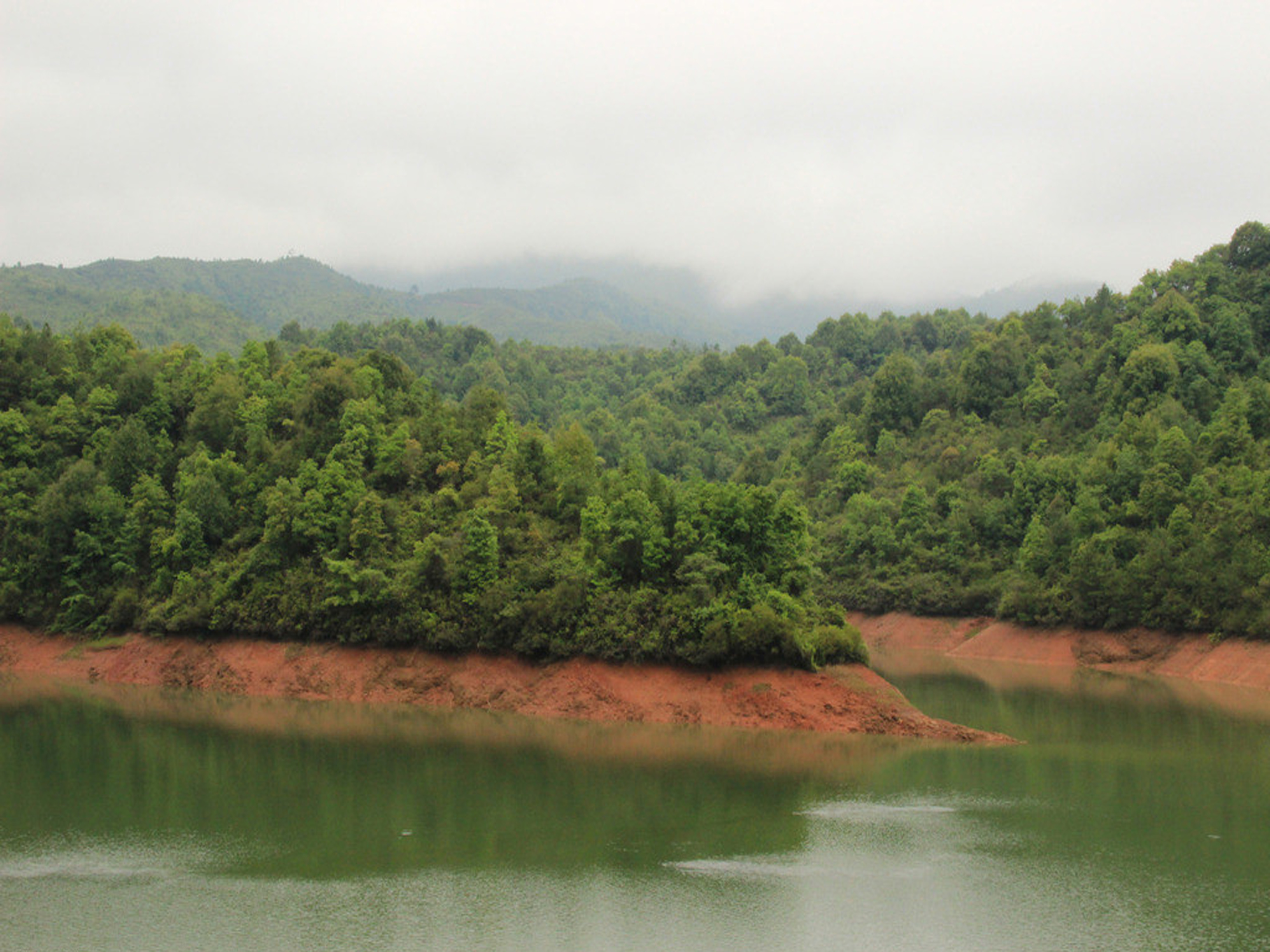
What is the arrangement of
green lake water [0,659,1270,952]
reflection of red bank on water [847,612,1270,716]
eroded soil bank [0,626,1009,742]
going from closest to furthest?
green lake water [0,659,1270,952], eroded soil bank [0,626,1009,742], reflection of red bank on water [847,612,1270,716]

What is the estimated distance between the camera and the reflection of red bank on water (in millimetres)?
55062

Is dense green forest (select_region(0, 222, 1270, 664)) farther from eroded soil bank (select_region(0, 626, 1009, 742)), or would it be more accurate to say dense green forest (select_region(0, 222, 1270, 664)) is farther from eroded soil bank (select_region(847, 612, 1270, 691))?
eroded soil bank (select_region(847, 612, 1270, 691))

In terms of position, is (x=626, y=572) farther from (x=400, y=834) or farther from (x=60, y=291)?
(x=60, y=291)

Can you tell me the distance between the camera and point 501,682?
46.2 m

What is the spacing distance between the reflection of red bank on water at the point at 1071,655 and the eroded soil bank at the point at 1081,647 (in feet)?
0.15

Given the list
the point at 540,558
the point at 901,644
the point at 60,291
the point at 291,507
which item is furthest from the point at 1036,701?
the point at 60,291

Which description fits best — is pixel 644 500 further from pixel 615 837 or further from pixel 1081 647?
pixel 1081 647

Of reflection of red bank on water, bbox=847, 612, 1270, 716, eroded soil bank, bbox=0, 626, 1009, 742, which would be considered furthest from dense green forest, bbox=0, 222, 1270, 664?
reflection of red bank on water, bbox=847, 612, 1270, 716

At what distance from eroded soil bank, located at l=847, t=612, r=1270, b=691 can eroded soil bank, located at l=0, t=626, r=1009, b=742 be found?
2265 cm

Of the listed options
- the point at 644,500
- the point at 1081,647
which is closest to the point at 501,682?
the point at 644,500

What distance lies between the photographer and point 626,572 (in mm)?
46719

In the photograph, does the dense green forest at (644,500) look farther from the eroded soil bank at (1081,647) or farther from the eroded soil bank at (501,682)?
the eroded soil bank at (1081,647)

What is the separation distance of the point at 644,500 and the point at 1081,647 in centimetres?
3178

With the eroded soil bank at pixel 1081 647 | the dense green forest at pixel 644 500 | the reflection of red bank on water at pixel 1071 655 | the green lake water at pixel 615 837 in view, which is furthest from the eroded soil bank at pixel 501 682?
the eroded soil bank at pixel 1081 647
